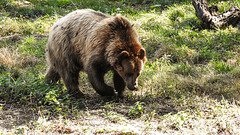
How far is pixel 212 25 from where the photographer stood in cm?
984

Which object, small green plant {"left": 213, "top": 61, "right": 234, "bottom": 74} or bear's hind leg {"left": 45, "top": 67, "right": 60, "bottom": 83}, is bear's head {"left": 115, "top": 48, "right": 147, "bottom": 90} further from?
small green plant {"left": 213, "top": 61, "right": 234, "bottom": 74}

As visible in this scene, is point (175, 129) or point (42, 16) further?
point (42, 16)

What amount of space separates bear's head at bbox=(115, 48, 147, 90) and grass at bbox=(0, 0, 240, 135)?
47cm

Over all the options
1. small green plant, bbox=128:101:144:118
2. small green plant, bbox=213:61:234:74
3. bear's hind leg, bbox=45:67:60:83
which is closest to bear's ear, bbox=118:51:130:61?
small green plant, bbox=128:101:144:118

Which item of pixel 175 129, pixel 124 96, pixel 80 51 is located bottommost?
pixel 124 96

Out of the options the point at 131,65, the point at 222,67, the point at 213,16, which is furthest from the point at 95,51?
the point at 213,16

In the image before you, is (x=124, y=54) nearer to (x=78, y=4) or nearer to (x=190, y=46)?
(x=190, y=46)

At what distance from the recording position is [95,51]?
5.96 m

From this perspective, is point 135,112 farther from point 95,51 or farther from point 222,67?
point 222,67

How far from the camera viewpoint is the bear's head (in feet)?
18.7

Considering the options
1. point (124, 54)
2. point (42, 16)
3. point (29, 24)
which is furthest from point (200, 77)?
point (42, 16)

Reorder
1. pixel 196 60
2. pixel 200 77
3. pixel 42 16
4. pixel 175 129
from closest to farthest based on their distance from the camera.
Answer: pixel 175 129 < pixel 200 77 < pixel 196 60 < pixel 42 16

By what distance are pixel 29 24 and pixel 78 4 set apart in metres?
3.34

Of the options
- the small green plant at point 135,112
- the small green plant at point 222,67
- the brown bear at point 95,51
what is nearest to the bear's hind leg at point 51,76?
the brown bear at point 95,51
